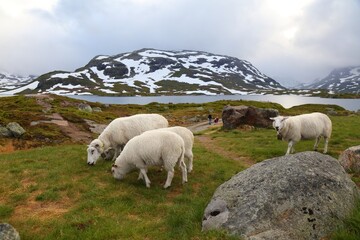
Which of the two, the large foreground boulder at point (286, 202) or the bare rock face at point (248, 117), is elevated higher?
the large foreground boulder at point (286, 202)

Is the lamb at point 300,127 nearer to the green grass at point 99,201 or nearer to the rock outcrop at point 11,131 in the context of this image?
the green grass at point 99,201

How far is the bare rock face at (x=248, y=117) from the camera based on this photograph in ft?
123

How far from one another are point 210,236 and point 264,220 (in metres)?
1.57

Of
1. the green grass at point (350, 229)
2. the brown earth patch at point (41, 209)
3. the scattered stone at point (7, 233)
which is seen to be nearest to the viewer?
the green grass at point (350, 229)

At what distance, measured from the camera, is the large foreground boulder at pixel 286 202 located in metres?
8.06

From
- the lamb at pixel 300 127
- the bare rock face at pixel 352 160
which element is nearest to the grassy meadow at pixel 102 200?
the bare rock face at pixel 352 160

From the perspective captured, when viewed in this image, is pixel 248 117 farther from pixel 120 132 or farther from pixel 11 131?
pixel 11 131

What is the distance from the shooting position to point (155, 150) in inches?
518

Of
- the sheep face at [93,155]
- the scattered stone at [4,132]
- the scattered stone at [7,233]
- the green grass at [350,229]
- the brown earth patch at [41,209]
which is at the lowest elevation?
the scattered stone at [4,132]

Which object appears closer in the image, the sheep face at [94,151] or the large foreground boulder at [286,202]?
the large foreground boulder at [286,202]

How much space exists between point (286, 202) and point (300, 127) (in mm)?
12663

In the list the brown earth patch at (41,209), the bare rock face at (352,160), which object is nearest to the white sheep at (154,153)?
the brown earth patch at (41,209)

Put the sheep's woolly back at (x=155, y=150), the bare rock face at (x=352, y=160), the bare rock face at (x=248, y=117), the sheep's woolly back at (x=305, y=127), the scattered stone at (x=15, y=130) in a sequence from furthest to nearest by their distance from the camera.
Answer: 1. the bare rock face at (x=248, y=117)
2. the scattered stone at (x=15, y=130)
3. the sheep's woolly back at (x=305, y=127)
4. the bare rock face at (x=352, y=160)
5. the sheep's woolly back at (x=155, y=150)

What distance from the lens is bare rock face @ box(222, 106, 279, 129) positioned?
37625mm
